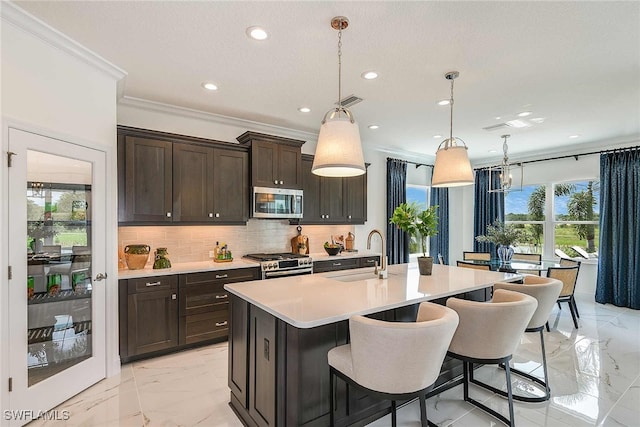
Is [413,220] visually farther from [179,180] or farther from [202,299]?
[179,180]

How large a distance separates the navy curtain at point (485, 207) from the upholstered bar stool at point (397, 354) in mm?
6050

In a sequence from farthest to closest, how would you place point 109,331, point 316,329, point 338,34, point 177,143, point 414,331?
1. point 177,143
2. point 109,331
3. point 338,34
4. point 316,329
5. point 414,331

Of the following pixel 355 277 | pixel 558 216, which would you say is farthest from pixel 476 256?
pixel 355 277

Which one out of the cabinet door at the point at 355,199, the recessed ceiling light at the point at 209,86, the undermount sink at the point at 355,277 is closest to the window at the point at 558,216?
the cabinet door at the point at 355,199

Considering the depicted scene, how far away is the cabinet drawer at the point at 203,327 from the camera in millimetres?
3578

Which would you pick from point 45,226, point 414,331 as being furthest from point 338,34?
point 45,226

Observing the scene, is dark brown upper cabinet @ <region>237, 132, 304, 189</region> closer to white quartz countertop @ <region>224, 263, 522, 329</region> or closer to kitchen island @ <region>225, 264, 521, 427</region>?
white quartz countertop @ <region>224, 263, 522, 329</region>

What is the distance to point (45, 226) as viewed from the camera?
2537mm

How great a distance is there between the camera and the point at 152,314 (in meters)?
3.38

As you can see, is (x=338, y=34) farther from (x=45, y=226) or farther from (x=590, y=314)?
(x=590, y=314)

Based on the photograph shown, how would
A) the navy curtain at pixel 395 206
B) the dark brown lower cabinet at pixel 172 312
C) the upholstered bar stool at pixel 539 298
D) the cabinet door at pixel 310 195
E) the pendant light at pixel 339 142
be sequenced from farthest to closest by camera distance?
the navy curtain at pixel 395 206, the cabinet door at pixel 310 195, the dark brown lower cabinet at pixel 172 312, the upholstered bar stool at pixel 539 298, the pendant light at pixel 339 142

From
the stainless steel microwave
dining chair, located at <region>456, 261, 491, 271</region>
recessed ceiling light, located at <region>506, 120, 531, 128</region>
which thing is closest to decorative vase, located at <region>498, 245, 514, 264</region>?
dining chair, located at <region>456, 261, 491, 271</region>

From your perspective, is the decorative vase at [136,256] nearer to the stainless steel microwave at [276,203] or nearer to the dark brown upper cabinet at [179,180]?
the dark brown upper cabinet at [179,180]

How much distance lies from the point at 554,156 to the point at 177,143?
6718mm
